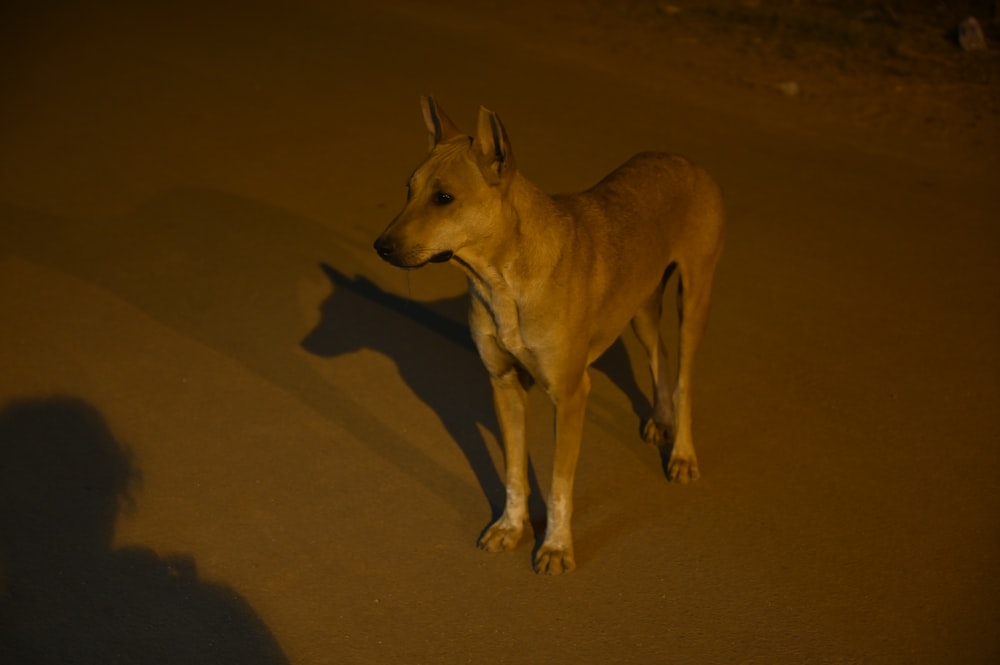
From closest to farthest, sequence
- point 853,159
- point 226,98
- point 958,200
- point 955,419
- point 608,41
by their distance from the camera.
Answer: point 955,419
point 958,200
point 853,159
point 226,98
point 608,41

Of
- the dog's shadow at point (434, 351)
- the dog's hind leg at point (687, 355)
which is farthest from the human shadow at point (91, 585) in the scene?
the dog's hind leg at point (687, 355)

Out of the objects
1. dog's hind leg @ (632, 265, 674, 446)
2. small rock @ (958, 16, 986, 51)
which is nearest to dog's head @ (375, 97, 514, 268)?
dog's hind leg @ (632, 265, 674, 446)

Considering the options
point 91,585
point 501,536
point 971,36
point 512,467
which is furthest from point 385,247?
point 971,36

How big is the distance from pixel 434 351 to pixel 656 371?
1537 mm

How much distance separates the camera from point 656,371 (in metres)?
5.95

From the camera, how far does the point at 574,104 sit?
11469 mm

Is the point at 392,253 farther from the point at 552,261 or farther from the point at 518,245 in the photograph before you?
the point at 552,261

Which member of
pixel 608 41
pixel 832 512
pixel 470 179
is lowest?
pixel 608 41

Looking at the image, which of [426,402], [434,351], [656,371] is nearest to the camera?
[656,371]

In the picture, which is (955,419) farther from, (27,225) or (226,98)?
(226,98)

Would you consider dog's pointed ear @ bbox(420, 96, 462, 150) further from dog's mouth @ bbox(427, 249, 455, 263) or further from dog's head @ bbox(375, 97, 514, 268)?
dog's mouth @ bbox(427, 249, 455, 263)

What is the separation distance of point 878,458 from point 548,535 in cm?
194

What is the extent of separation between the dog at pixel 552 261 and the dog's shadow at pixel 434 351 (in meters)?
0.61

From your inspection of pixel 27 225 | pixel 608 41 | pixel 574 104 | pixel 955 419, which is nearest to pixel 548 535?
pixel 955 419
